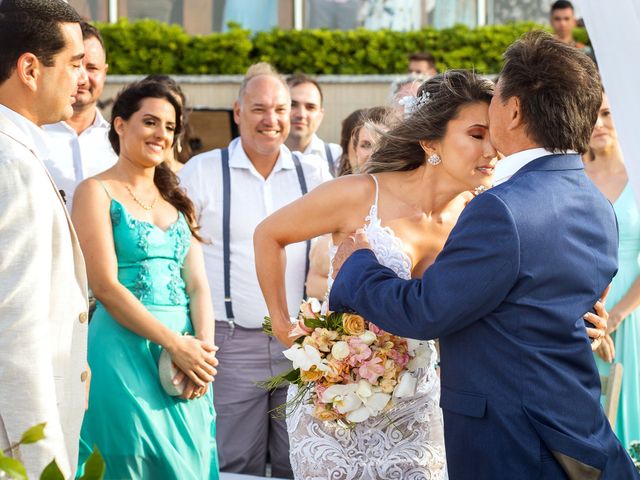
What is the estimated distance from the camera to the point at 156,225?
4590 millimetres

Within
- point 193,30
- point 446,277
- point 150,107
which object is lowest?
point 446,277

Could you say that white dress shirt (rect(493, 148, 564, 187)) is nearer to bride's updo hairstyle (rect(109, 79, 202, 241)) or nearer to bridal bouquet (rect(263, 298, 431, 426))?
bridal bouquet (rect(263, 298, 431, 426))

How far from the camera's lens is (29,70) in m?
2.95

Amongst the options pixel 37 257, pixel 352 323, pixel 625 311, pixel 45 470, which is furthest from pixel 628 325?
pixel 45 470

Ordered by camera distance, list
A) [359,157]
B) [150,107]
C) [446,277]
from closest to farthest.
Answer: [446,277]
[150,107]
[359,157]

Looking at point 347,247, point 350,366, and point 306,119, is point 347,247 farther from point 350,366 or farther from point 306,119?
point 306,119

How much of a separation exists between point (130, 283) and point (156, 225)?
308mm

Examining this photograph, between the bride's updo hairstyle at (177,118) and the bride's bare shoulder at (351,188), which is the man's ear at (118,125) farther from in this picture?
the bride's bare shoulder at (351,188)

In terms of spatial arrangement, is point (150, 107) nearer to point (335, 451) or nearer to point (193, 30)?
point (335, 451)

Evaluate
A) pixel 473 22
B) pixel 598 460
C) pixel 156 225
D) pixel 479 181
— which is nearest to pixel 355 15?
pixel 473 22

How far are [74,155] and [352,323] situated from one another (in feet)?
8.49

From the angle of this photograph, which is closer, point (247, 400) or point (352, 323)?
point (352, 323)

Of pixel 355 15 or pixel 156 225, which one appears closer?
pixel 156 225

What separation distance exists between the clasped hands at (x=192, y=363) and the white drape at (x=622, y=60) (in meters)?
2.28
